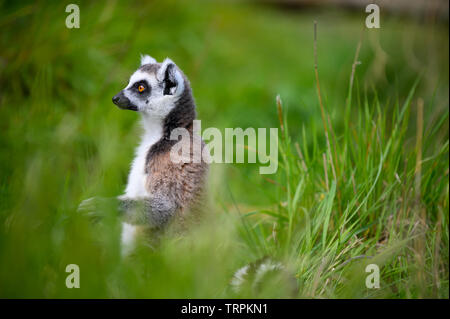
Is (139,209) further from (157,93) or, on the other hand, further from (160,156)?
(157,93)

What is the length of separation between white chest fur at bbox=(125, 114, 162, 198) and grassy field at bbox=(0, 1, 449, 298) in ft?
0.32

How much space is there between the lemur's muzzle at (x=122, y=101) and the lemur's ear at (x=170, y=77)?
8.1 inches

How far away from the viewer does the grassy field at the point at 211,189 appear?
1813 millimetres

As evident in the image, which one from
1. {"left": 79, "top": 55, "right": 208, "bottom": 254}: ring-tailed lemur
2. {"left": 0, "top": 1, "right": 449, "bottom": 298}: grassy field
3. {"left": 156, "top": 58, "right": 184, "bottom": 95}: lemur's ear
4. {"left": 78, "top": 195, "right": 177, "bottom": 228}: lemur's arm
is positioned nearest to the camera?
{"left": 0, "top": 1, "right": 449, "bottom": 298}: grassy field

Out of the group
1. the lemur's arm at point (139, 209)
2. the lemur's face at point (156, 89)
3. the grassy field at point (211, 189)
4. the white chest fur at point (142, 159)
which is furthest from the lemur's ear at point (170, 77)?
the lemur's arm at point (139, 209)

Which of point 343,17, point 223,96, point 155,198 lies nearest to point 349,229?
point 155,198

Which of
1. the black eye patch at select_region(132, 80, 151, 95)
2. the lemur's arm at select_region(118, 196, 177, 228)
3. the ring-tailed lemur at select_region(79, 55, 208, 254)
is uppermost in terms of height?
the black eye patch at select_region(132, 80, 151, 95)

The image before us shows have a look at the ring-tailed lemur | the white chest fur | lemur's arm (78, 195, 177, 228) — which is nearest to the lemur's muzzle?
the ring-tailed lemur

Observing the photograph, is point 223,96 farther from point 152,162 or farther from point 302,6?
point 152,162

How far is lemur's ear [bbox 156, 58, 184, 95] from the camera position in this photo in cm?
236

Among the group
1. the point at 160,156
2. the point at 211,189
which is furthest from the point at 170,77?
the point at 211,189

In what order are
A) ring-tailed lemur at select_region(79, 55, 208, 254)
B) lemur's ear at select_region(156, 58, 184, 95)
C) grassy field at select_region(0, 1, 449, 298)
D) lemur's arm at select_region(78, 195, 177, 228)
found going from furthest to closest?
lemur's ear at select_region(156, 58, 184, 95), ring-tailed lemur at select_region(79, 55, 208, 254), lemur's arm at select_region(78, 195, 177, 228), grassy field at select_region(0, 1, 449, 298)

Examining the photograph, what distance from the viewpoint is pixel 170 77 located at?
2.38m

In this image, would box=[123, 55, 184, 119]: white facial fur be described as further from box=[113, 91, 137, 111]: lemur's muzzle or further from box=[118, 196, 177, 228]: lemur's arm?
box=[118, 196, 177, 228]: lemur's arm
